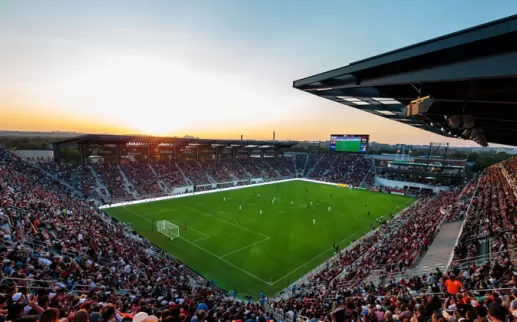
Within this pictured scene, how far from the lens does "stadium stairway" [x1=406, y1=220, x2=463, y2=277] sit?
13.1 m

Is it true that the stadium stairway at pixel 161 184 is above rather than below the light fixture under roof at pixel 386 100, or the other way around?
below

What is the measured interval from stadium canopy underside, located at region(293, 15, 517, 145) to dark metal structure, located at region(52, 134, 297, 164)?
41035mm

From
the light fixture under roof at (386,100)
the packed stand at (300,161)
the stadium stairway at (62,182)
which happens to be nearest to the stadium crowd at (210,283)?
the light fixture under roof at (386,100)

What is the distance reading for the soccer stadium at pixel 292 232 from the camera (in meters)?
4.96

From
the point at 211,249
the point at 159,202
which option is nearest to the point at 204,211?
the point at 159,202

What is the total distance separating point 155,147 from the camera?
49.4 meters

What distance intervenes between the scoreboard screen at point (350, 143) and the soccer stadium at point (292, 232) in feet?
39.1

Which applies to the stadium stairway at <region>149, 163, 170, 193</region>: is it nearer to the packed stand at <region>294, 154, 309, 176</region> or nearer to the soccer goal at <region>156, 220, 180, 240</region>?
the soccer goal at <region>156, 220, 180, 240</region>

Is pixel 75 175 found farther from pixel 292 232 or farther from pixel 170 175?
pixel 292 232

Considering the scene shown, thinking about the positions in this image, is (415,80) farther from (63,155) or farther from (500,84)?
(63,155)

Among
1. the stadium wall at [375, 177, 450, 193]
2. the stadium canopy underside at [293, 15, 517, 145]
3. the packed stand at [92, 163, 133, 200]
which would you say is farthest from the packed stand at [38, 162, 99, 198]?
the stadium wall at [375, 177, 450, 193]

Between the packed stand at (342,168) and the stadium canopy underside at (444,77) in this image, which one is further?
the packed stand at (342,168)

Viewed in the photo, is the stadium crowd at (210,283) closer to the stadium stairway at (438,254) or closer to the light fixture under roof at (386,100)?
the stadium stairway at (438,254)

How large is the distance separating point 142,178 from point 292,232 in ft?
94.6
